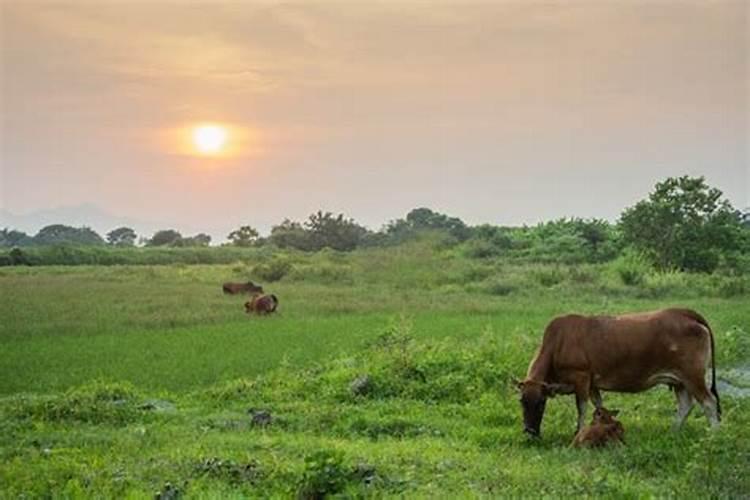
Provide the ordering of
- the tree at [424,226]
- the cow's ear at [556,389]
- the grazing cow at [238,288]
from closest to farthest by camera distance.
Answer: the cow's ear at [556,389] < the grazing cow at [238,288] < the tree at [424,226]

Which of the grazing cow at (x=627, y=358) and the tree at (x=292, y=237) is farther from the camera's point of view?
the tree at (x=292, y=237)

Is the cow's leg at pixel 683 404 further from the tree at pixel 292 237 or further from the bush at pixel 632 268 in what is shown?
the tree at pixel 292 237

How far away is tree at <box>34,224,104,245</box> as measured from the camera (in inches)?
2852

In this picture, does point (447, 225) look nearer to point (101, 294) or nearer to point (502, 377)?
point (101, 294)

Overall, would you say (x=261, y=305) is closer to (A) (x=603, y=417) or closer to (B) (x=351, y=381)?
(B) (x=351, y=381)

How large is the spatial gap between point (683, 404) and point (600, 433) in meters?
1.73

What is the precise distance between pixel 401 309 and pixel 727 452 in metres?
20.1

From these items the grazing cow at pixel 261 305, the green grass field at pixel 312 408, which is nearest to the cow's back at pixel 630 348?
the green grass field at pixel 312 408

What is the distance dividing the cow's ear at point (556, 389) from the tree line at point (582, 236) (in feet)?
100

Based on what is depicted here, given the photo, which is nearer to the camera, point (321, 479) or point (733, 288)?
point (321, 479)

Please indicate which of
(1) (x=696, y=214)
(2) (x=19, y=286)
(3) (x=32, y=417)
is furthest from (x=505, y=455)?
(1) (x=696, y=214)

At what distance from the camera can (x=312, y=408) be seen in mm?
12883

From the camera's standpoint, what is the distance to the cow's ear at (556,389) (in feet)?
35.7

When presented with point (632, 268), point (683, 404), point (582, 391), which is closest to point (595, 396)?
point (582, 391)
